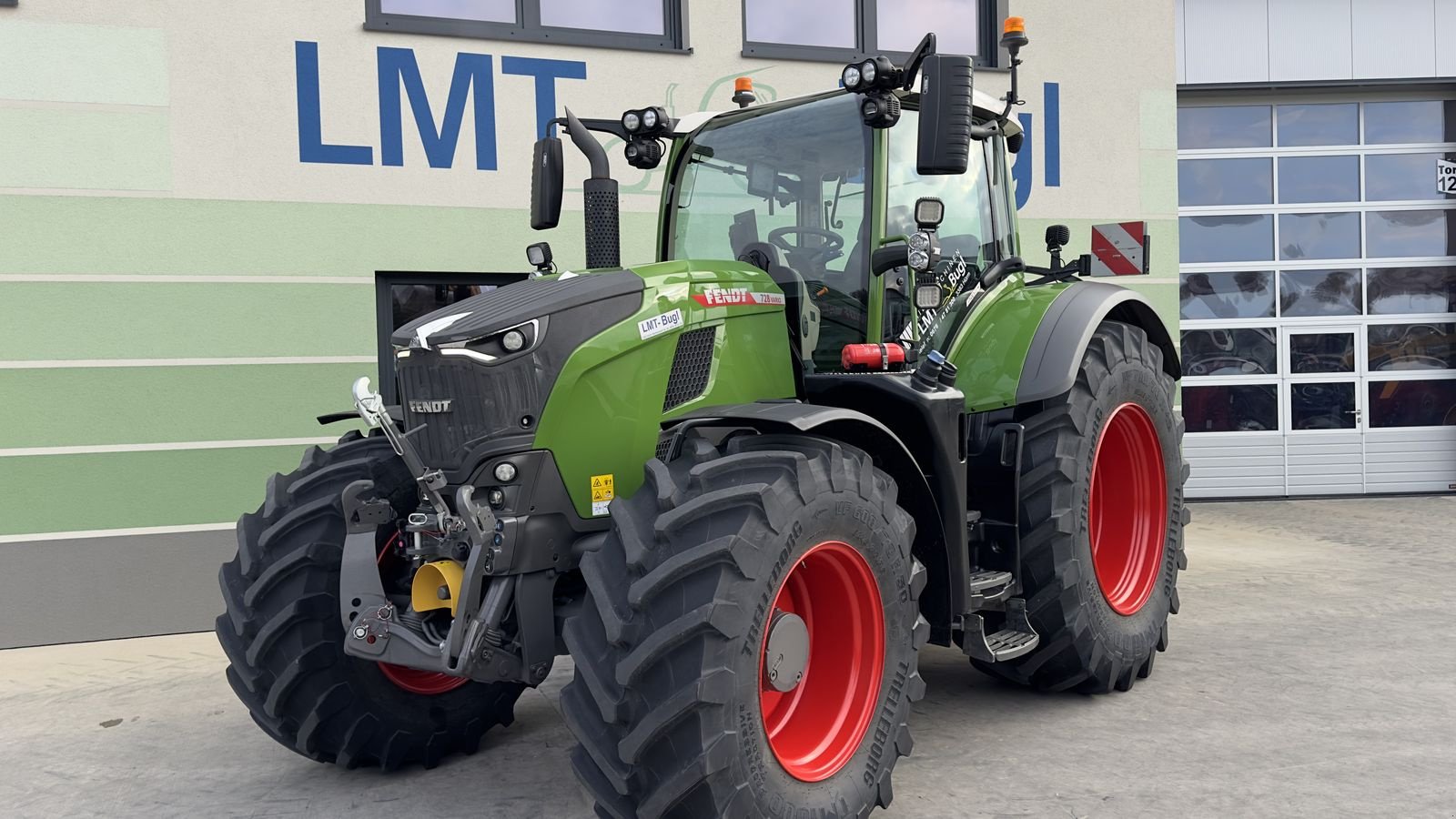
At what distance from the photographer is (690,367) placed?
11.7 feet

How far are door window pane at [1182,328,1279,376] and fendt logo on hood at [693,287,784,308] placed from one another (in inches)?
315

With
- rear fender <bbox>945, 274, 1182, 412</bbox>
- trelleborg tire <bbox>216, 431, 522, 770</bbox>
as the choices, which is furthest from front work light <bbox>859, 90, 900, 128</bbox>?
trelleborg tire <bbox>216, 431, 522, 770</bbox>

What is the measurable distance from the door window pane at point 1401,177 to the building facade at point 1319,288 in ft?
0.04

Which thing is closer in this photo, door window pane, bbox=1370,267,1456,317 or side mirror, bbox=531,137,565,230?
side mirror, bbox=531,137,565,230

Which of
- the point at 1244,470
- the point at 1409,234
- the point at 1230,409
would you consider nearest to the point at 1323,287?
the point at 1409,234

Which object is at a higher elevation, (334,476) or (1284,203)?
(1284,203)

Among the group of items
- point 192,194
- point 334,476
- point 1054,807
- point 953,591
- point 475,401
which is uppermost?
point 192,194

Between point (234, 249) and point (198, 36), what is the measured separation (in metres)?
1.20

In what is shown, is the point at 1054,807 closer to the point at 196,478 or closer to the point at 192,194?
the point at 196,478

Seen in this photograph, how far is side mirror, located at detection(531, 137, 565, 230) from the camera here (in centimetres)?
427

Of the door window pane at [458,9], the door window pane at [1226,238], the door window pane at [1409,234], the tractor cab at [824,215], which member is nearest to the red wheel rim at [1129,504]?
the tractor cab at [824,215]

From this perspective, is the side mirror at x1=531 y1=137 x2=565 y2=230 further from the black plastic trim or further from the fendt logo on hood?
the black plastic trim

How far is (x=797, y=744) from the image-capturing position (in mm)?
3354

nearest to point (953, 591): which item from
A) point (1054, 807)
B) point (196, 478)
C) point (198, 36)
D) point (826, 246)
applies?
point (1054, 807)
